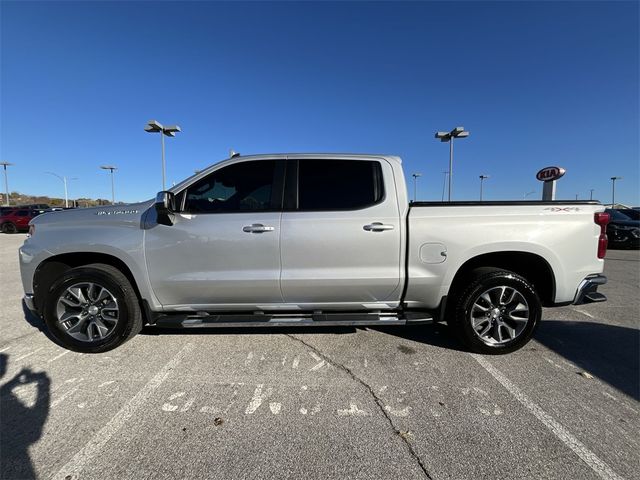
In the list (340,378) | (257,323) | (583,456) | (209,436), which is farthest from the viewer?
(257,323)

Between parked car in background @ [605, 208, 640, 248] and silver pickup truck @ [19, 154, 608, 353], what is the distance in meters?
12.7

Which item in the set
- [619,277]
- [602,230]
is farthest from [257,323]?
[619,277]

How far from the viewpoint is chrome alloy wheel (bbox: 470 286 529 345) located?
3461mm

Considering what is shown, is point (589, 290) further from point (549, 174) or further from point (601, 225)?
point (549, 174)

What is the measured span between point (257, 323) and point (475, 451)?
208 centimetres

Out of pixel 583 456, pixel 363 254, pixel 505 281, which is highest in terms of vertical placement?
pixel 363 254

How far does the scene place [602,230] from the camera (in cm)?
346

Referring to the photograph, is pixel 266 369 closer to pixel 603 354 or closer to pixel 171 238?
pixel 171 238

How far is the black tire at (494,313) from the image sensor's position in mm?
3422

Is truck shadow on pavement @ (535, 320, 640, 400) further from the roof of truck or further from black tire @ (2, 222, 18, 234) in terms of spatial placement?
black tire @ (2, 222, 18, 234)

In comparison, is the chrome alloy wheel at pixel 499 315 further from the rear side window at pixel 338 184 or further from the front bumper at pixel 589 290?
the rear side window at pixel 338 184

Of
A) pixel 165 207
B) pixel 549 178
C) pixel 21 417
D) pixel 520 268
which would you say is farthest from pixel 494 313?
pixel 549 178

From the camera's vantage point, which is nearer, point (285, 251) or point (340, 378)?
point (340, 378)

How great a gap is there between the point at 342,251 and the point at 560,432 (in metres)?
2.16
